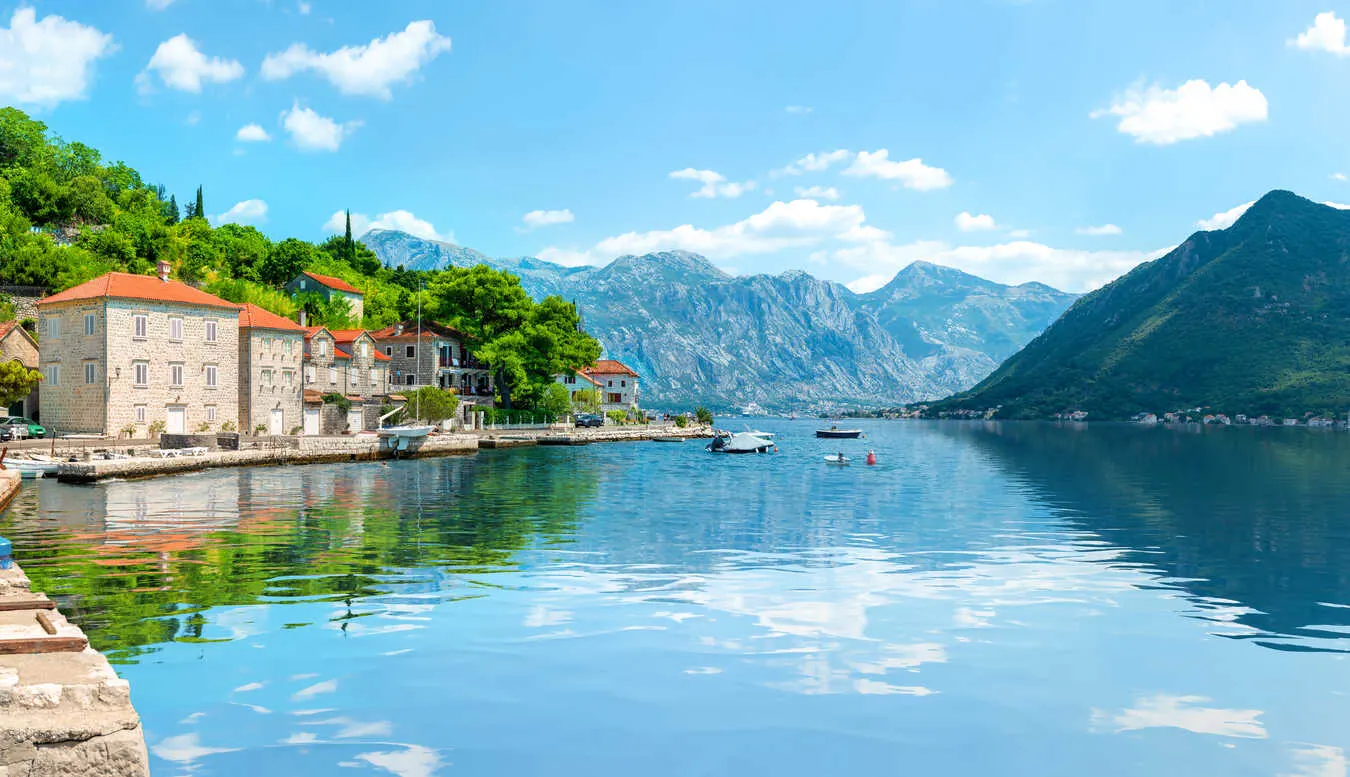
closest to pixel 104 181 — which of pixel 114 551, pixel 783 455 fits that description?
pixel 783 455

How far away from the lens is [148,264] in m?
114

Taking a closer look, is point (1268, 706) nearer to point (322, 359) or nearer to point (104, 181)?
point (322, 359)

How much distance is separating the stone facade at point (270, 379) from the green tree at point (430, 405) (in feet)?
43.1

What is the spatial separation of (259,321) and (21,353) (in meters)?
18.5

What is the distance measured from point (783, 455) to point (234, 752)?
99568 millimetres

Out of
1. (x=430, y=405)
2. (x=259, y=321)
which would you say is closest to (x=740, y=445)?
(x=430, y=405)

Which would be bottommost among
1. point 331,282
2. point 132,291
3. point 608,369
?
point 608,369

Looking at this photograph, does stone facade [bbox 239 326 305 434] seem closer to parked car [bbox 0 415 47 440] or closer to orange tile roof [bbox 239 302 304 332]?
orange tile roof [bbox 239 302 304 332]

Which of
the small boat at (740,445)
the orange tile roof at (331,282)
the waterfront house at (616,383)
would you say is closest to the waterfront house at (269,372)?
the orange tile roof at (331,282)

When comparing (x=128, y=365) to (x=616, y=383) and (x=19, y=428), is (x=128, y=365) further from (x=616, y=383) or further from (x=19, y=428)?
(x=616, y=383)

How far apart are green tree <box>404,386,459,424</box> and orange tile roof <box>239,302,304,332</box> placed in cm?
1574

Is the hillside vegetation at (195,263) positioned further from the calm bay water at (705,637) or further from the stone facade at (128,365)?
the calm bay water at (705,637)

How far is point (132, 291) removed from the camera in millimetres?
69625

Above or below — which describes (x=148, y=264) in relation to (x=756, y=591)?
above
